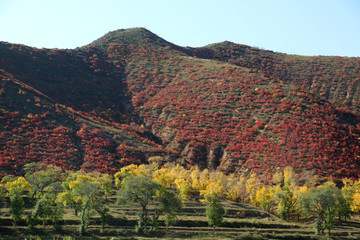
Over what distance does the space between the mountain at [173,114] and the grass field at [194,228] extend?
20.3m

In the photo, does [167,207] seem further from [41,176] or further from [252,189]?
[41,176]

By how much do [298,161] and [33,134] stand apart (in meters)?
82.2

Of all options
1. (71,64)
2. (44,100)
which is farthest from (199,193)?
(71,64)

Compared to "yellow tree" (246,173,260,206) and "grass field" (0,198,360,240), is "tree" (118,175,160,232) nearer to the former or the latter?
"grass field" (0,198,360,240)

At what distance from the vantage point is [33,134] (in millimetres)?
91438

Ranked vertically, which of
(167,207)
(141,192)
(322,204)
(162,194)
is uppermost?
(141,192)

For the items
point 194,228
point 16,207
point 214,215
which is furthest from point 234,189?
point 16,207

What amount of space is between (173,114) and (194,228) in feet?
247

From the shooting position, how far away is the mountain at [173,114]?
8906 cm

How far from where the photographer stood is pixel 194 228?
57969mm

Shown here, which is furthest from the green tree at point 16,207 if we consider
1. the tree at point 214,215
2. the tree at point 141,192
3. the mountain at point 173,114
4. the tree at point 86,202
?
the tree at point 214,215

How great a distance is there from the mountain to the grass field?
66.7ft

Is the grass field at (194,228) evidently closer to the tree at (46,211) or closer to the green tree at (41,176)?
the tree at (46,211)

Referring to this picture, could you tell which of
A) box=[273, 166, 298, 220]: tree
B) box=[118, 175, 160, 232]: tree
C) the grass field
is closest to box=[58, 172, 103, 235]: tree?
the grass field
